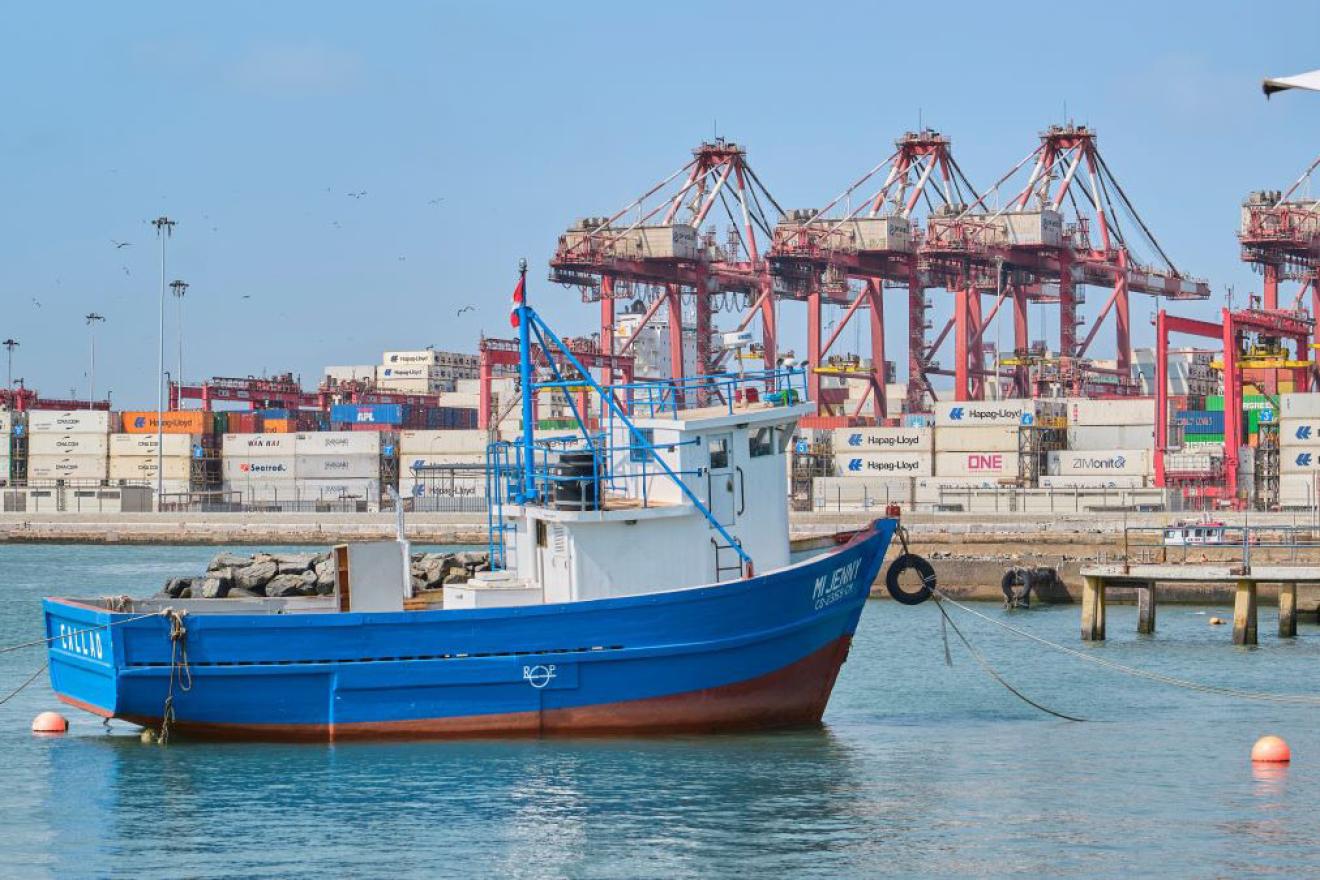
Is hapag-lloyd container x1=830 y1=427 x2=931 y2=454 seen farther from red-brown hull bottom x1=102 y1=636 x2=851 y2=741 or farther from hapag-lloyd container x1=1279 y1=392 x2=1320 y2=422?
red-brown hull bottom x1=102 y1=636 x2=851 y2=741

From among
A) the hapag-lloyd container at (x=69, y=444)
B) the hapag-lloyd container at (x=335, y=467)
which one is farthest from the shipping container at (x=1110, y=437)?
the hapag-lloyd container at (x=69, y=444)

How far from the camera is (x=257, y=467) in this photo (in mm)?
102875

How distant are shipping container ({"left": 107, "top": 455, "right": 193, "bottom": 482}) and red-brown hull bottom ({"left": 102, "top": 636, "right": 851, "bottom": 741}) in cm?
8156

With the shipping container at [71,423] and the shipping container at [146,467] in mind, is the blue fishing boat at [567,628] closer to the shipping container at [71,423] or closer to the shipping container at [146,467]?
the shipping container at [146,467]

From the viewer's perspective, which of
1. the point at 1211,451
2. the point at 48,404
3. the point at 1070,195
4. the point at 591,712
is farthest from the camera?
the point at 48,404

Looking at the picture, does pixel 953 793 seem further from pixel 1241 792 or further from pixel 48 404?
pixel 48 404

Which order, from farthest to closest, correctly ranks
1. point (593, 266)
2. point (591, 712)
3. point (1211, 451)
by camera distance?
point (593, 266) → point (1211, 451) → point (591, 712)

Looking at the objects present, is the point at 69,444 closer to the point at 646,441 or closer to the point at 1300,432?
the point at 1300,432

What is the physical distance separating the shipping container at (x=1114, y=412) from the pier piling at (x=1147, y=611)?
156ft

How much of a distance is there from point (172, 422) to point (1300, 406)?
201 feet

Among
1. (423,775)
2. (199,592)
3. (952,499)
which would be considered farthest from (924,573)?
(952,499)

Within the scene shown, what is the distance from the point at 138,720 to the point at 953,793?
33.3 ft

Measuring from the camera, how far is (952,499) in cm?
8294

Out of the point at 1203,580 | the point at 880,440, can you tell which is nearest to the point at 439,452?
the point at 880,440
